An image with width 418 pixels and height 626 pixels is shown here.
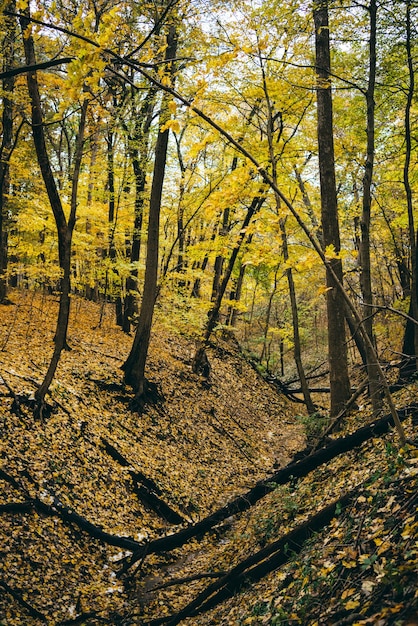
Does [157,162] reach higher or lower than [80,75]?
higher

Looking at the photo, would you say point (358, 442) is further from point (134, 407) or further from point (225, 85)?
point (225, 85)

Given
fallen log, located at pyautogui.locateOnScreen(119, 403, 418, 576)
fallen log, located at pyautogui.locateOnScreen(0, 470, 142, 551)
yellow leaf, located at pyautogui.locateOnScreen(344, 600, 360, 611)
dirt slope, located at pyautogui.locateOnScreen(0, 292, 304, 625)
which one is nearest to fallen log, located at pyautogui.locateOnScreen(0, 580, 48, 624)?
dirt slope, located at pyautogui.locateOnScreen(0, 292, 304, 625)

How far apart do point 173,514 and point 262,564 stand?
3438 mm

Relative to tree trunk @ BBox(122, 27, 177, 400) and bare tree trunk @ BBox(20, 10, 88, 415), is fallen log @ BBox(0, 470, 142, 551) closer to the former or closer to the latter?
bare tree trunk @ BBox(20, 10, 88, 415)

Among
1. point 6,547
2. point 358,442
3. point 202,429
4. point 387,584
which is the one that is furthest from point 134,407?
point 387,584

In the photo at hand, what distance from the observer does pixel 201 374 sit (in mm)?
14609

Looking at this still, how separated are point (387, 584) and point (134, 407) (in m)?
8.12

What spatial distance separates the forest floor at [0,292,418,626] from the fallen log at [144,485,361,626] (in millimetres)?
14

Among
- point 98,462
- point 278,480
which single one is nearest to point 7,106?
point 98,462

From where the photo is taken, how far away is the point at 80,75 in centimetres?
317

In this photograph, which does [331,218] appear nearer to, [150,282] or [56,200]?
[150,282]

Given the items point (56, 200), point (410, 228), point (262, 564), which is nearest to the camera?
point (262, 564)

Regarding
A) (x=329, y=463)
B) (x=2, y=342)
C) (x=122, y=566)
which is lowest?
(x=122, y=566)

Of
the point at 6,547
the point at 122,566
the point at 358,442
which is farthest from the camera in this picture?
the point at 122,566
